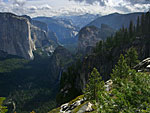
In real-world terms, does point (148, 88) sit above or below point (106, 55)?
above

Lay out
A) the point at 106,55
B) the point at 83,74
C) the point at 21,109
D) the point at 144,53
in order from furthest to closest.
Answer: the point at 21,109
the point at 83,74
the point at 106,55
the point at 144,53

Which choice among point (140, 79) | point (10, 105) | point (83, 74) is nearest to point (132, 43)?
point (83, 74)

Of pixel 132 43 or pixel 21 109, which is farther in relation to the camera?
pixel 21 109

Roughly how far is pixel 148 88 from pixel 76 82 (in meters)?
130

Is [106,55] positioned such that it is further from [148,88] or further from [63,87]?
[148,88]

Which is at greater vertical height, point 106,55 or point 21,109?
point 106,55

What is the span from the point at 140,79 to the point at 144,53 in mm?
100403

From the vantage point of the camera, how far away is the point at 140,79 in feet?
66.5

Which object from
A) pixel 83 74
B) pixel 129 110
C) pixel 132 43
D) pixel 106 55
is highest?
pixel 129 110

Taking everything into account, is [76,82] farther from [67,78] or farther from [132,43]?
[132,43]

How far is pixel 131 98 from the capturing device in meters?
16.9

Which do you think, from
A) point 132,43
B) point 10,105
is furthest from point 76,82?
point 10,105

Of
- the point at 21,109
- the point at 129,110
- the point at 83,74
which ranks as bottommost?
the point at 21,109

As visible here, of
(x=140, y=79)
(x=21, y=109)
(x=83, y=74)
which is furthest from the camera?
(x=21, y=109)
